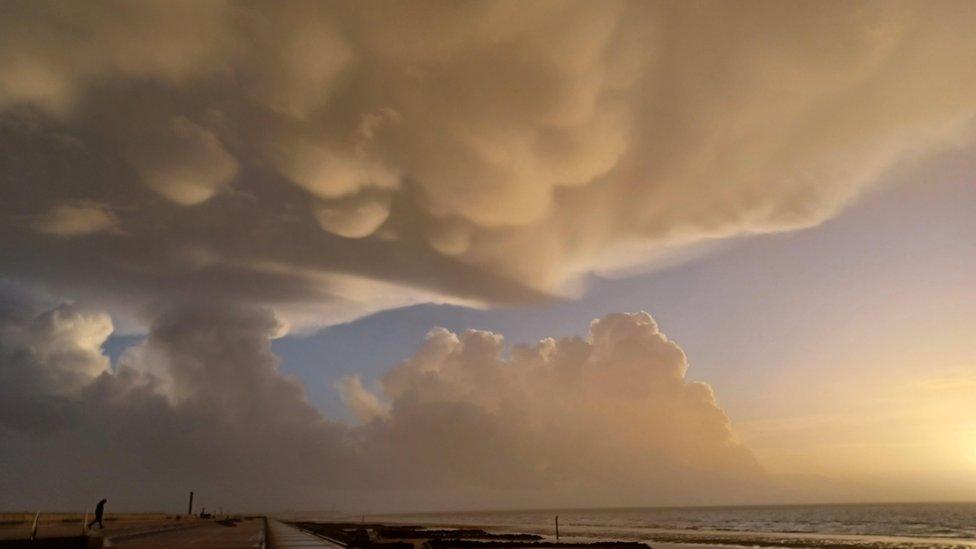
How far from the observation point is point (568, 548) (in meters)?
58.0

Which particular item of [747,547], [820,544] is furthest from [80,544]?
[820,544]

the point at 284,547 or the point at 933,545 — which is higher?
the point at 284,547

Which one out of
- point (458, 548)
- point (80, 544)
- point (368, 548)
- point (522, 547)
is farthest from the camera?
point (522, 547)

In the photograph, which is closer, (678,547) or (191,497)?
(678,547)

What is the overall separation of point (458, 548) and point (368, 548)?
933 cm

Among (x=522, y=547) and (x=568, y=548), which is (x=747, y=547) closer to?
(x=568, y=548)

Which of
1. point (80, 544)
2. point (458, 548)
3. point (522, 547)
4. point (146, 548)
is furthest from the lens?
point (522, 547)

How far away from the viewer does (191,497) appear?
194 metres

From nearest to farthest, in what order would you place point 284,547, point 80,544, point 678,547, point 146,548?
point 80,544 < point 146,548 < point 284,547 < point 678,547

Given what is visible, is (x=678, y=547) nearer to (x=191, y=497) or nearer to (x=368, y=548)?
(x=368, y=548)

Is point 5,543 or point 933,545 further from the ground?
point 5,543

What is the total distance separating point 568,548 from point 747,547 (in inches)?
888

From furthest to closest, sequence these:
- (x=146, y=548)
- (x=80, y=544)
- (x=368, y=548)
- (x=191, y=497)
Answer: (x=191, y=497) → (x=368, y=548) → (x=146, y=548) → (x=80, y=544)

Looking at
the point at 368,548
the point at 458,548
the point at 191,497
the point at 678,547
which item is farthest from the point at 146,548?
the point at 191,497
